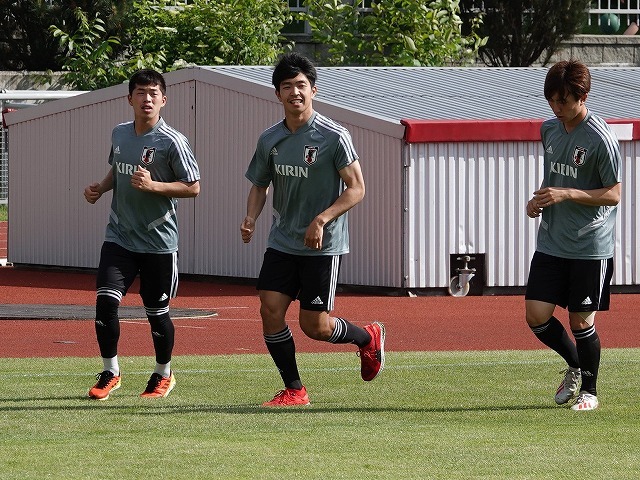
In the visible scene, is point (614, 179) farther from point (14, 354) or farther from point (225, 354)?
point (14, 354)

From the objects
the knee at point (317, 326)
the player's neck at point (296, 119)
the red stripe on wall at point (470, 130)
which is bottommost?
the knee at point (317, 326)

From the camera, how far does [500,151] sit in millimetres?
20297

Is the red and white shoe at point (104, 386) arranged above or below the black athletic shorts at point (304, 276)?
below

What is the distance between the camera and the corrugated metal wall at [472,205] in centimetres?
2020

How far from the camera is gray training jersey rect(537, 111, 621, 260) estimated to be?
340 inches

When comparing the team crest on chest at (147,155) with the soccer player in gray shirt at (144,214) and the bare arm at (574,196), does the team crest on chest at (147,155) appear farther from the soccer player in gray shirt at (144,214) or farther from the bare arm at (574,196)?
the bare arm at (574,196)

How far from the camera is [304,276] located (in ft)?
29.6

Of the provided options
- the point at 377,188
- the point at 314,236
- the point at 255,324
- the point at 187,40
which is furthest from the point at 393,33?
the point at 314,236

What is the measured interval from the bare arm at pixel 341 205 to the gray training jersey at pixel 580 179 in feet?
3.55

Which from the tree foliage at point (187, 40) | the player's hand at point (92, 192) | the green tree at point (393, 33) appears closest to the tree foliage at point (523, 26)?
the green tree at point (393, 33)

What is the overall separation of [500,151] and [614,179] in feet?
38.4

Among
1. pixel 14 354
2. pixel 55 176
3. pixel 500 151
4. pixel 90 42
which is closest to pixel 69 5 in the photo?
pixel 90 42

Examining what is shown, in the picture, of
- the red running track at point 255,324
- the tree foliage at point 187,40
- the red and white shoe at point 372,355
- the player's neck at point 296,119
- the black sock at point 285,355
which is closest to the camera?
the player's neck at point 296,119

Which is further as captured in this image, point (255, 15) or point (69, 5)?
point (69, 5)
